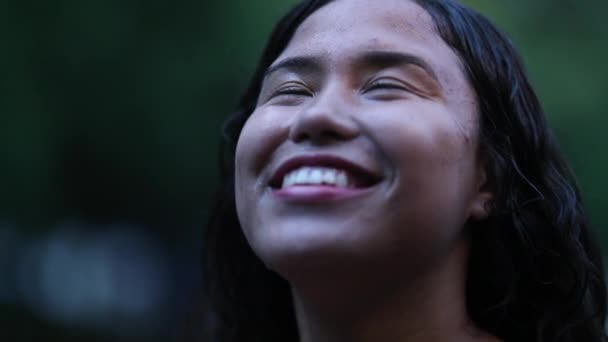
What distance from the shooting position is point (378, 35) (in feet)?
Answer: 7.55

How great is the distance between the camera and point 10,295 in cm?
1110

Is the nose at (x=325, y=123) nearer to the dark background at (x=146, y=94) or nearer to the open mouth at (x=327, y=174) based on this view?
the open mouth at (x=327, y=174)

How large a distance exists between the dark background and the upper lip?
4.95 metres

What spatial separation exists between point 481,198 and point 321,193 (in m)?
0.59

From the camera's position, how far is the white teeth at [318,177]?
82.8 inches

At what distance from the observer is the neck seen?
2.13 m

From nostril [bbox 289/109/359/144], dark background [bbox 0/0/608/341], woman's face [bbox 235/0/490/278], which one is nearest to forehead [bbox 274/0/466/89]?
woman's face [bbox 235/0/490/278]

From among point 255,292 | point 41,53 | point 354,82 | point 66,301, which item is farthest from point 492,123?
point 66,301

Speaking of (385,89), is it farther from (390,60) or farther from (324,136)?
(324,136)

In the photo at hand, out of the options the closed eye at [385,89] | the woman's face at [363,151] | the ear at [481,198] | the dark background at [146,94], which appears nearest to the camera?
the woman's face at [363,151]

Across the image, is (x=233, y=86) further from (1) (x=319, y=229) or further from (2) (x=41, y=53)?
(1) (x=319, y=229)

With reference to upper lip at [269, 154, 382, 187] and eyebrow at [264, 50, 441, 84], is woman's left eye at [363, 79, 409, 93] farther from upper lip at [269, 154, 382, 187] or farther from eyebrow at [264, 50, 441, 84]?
upper lip at [269, 154, 382, 187]

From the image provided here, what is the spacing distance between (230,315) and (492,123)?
4.39ft

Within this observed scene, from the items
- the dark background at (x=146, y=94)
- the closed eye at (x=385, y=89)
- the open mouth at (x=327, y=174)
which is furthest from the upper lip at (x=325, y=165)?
the dark background at (x=146, y=94)
